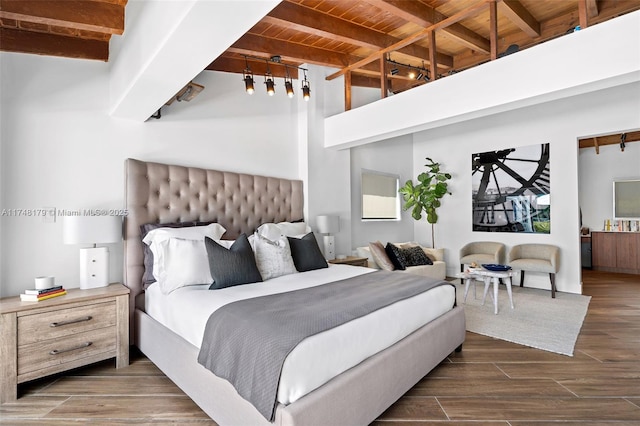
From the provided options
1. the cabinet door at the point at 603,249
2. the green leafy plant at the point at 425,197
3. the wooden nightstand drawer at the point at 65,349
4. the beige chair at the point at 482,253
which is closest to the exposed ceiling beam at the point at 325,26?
the green leafy plant at the point at 425,197

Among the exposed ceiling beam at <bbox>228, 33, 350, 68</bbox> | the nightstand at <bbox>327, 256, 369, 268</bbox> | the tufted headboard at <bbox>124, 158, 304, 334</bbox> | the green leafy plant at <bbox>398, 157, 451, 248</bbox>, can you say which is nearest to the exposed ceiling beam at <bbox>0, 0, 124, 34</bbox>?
the tufted headboard at <bbox>124, 158, 304, 334</bbox>

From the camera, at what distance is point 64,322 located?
7.98 ft

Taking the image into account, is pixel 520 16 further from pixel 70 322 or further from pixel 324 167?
pixel 70 322

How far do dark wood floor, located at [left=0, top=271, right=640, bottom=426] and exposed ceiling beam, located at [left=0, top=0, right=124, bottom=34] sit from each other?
8.73 feet

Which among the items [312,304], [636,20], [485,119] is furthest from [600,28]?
[485,119]

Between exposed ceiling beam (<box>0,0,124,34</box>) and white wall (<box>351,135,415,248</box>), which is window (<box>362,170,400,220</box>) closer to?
white wall (<box>351,135,415,248</box>)

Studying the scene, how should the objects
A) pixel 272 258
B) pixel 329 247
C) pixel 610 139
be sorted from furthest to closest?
pixel 610 139 → pixel 329 247 → pixel 272 258

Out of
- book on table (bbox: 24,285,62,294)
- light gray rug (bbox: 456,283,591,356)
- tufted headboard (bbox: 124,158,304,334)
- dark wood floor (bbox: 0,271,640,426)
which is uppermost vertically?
tufted headboard (bbox: 124,158,304,334)

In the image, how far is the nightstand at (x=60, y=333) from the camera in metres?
2.21

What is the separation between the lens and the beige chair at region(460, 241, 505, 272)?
5387mm

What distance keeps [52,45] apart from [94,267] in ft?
6.53

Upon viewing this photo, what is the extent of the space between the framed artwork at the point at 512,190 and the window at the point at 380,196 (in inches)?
57.7

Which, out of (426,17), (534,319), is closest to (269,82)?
(426,17)

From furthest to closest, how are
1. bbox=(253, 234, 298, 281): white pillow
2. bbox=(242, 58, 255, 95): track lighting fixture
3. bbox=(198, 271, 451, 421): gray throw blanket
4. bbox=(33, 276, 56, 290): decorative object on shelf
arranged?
bbox=(242, 58, 255, 95): track lighting fixture, bbox=(253, 234, 298, 281): white pillow, bbox=(33, 276, 56, 290): decorative object on shelf, bbox=(198, 271, 451, 421): gray throw blanket
